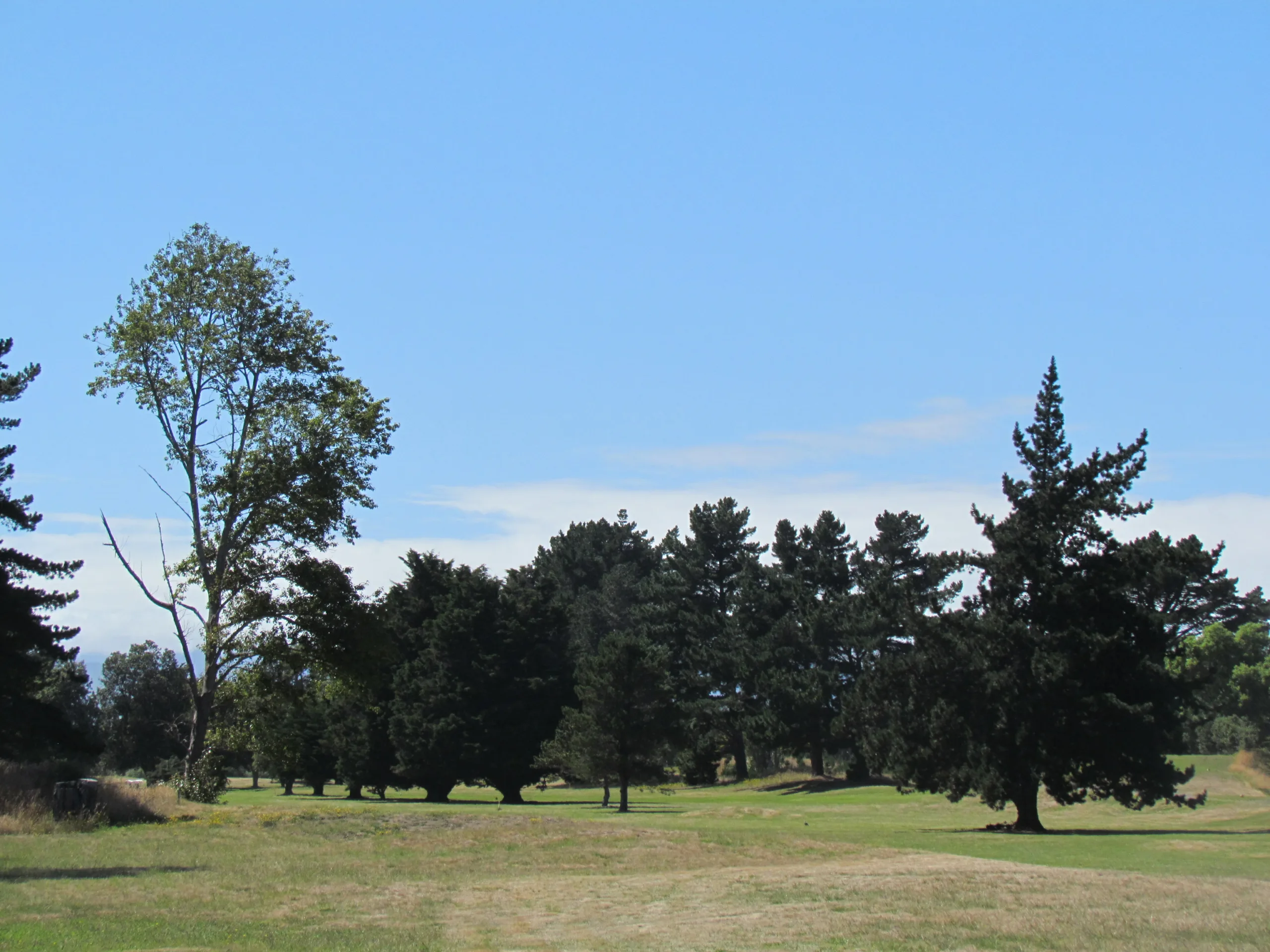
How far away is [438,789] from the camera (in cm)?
6569

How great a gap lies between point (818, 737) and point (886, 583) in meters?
38.7

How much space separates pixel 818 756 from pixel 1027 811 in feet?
138

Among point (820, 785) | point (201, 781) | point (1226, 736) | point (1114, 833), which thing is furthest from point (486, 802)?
point (1226, 736)

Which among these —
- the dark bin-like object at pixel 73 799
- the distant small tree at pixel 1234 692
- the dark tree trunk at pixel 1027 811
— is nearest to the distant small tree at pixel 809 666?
the distant small tree at pixel 1234 692

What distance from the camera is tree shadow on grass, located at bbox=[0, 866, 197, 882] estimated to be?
59.1 feet

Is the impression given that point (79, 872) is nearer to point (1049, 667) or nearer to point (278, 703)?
point (278, 703)

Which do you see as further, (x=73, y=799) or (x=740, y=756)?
(x=740, y=756)

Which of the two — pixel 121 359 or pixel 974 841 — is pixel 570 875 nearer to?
pixel 974 841

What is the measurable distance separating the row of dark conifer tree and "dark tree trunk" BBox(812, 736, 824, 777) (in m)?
0.37

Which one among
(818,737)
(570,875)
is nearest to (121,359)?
(570,875)

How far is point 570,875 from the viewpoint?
67.9 ft

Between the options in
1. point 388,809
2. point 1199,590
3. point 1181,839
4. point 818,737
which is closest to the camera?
point 1181,839

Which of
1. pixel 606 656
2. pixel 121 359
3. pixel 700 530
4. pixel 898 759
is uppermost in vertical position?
pixel 700 530

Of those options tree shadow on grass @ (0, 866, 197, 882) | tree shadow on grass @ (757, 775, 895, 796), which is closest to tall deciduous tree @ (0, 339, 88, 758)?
tree shadow on grass @ (0, 866, 197, 882)
